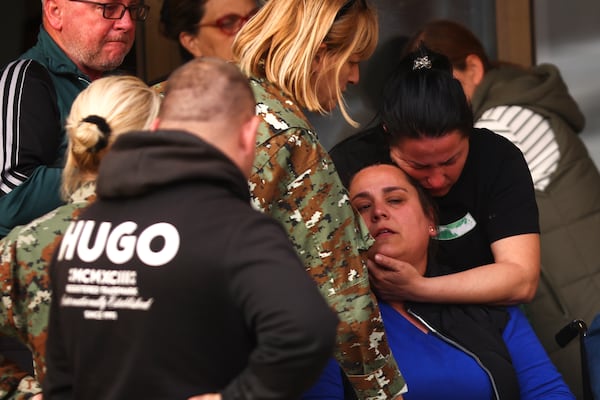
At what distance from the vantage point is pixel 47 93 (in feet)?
8.80

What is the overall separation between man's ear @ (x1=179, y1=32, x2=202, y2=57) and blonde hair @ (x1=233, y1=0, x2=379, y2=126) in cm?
134

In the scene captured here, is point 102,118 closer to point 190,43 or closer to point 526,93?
point 190,43

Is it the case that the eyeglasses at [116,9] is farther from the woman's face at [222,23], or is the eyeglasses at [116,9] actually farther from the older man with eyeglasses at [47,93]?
the woman's face at [222,23]

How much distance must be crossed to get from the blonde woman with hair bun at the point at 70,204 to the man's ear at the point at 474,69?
217cm

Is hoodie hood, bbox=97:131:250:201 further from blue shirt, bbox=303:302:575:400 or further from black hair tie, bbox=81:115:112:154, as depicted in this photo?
blue shirt, bbox=303:302:575:400

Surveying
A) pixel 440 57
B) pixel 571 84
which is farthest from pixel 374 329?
pixel 571 84

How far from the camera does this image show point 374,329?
92.9 inches

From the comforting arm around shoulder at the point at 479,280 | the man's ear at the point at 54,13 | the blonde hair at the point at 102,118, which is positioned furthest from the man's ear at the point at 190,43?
the blonde hair at the point at 102,118

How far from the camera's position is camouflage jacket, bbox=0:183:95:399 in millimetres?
2084

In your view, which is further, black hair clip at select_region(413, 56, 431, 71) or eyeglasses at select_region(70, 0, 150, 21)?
black hair clip at select_region(413, 56, 431, 71)

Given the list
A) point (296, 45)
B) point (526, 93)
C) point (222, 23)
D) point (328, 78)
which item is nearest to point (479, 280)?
point (328, 78)

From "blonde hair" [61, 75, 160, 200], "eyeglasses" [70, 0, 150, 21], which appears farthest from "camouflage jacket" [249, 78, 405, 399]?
"eyeglasses" [70, 0, 150, 21]

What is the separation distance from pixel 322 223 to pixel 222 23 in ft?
5.38

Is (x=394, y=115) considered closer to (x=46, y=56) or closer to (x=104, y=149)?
(x=46, y=56)
